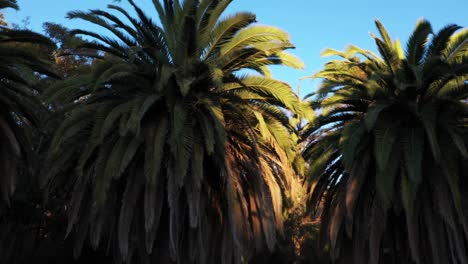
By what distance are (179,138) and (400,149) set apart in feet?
21.9

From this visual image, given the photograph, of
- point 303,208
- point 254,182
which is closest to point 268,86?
point 254,182

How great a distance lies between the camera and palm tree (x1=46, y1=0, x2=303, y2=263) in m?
13.4

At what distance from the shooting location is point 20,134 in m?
15.3

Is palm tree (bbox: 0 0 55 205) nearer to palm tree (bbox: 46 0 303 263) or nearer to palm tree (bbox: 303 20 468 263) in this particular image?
palm tree (bbox: 46 0 303 263)

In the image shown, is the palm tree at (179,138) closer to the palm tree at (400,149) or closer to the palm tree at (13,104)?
the palm tree at (13,104)

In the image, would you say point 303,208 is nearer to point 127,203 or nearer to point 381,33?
point 381,33

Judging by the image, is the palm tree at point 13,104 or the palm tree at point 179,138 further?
the palm tree at point 13,104

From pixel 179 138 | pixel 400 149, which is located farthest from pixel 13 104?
pixel 400 149

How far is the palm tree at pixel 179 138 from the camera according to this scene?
44.0 ft

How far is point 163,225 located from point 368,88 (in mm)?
7249

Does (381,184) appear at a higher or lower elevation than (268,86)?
lower

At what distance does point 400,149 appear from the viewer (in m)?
15.1

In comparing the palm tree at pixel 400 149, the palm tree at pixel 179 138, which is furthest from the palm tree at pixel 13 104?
the palm tree at pixel 400 149

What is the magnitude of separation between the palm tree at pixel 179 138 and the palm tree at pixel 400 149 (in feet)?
6.57
